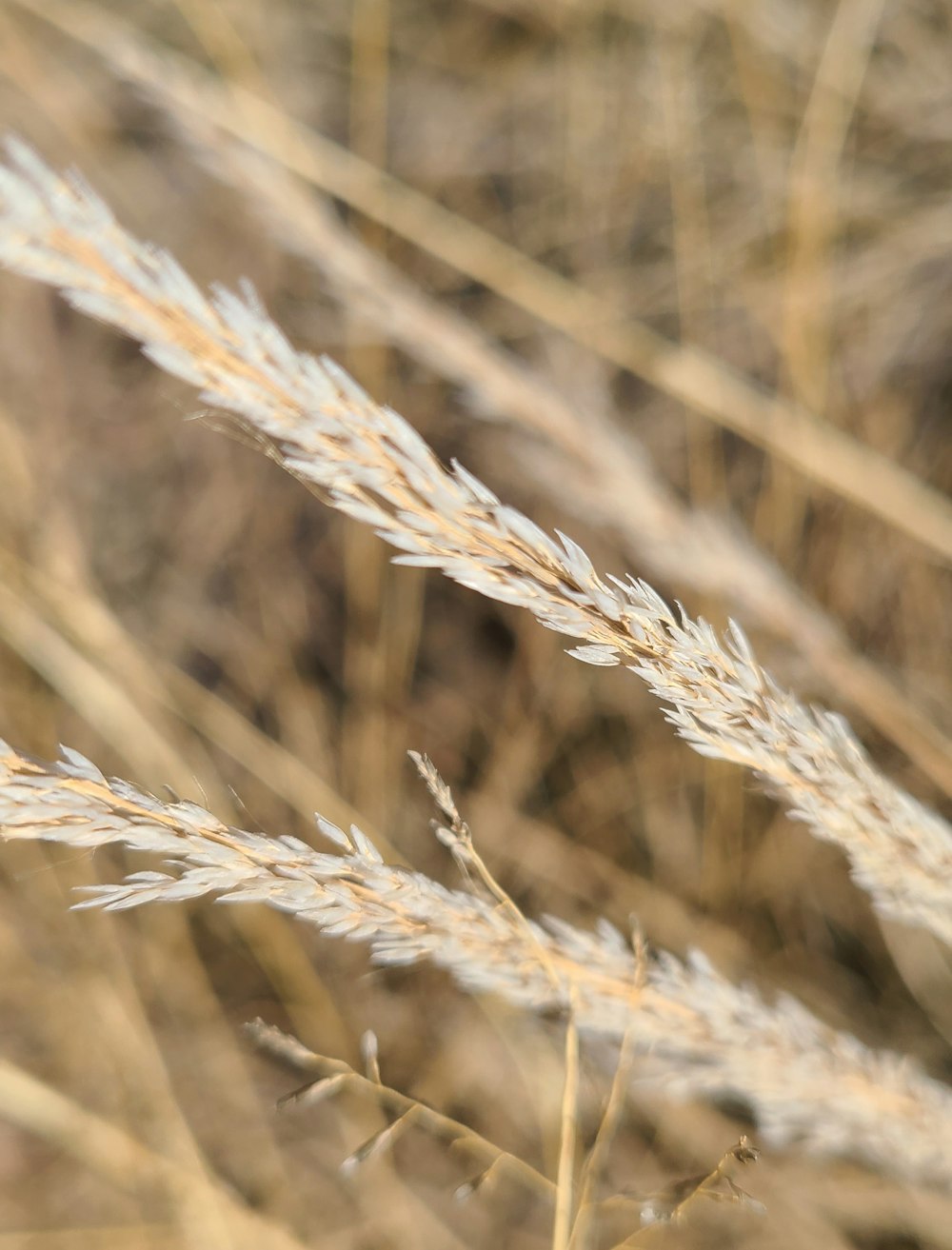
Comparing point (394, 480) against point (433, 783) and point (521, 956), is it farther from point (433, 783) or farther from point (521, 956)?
point (521, 956)

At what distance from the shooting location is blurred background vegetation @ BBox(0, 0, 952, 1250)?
3.29 feet

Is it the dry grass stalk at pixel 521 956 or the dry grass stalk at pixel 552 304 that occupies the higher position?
the dry grass stalk at pixel 552 304

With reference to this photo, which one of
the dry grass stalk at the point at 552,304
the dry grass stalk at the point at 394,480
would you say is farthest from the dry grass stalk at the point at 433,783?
the dry grass stalk at the point at 552,304

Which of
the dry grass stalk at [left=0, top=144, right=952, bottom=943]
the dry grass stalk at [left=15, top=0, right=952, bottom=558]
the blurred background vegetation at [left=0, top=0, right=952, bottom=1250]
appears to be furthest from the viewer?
the blurred background vegetation at [left=0, top=0, right=952, bottom=1250]

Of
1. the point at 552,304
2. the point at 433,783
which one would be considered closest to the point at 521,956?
the point at 433,783

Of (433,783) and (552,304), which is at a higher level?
(552,304)

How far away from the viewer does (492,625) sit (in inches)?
49.4

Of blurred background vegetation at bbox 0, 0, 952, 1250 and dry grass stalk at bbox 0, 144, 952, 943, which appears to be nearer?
dry grass stalk at bbox 0, 144, 952, 943

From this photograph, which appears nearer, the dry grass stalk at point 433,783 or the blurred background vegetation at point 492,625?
the dry grass stalk at point 433,783

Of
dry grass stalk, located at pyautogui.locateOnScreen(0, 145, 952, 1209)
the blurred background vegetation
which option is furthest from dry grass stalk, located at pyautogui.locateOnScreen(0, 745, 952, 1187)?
the blurred background vegetation

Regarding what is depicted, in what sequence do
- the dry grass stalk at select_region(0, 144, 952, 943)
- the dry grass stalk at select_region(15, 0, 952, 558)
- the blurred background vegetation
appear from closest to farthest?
the dry grass stalk at select_region(0, 144, 952, 943)
the dry grass stalk at select_region(15, 0, 952, 558)
the blurred background vegetation

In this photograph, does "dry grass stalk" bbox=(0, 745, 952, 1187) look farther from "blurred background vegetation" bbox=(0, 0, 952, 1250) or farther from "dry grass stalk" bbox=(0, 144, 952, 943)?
"blurred background vegetation" bbox=(0, 0, 952, 1250)

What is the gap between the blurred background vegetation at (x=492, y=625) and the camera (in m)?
1.00

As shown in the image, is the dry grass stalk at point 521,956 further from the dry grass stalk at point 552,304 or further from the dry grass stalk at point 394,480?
the dry grass stalk at point 552,304
